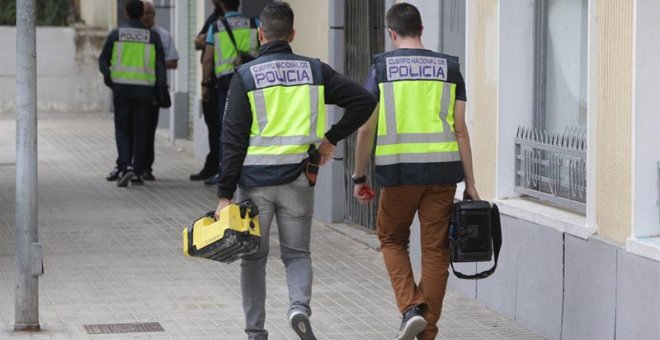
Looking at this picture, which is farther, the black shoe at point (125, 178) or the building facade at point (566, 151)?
the black shoe at point (125, 178)

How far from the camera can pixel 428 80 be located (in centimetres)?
741

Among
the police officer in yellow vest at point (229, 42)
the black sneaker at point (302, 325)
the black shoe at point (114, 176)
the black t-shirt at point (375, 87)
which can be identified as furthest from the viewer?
the black shoe at point (114, 176)

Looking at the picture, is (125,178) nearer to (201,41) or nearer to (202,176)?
(202,176)

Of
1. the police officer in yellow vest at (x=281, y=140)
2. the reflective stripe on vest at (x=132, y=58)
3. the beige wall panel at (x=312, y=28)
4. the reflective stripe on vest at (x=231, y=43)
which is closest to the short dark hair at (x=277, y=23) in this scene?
the police officer in yellow vest at (x=281, y=140)

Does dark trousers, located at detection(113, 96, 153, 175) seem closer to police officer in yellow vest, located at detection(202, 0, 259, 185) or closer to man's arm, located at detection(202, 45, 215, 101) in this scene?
man's arm, located at detection(202, 45, 215, 101)

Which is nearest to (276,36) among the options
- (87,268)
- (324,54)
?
(87,268)

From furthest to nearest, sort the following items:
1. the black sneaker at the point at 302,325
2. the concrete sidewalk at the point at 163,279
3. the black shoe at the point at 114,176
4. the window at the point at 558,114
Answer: the black shoe at the point at 114,176 < the concrete sidewalk at the point at 163,279 < the window at the point at 558,114 < the black sneaker at the point at 302,325

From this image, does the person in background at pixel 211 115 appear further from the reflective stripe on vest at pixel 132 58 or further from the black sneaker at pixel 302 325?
the black sneaker at pixel 302 325

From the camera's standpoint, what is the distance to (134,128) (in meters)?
15.5

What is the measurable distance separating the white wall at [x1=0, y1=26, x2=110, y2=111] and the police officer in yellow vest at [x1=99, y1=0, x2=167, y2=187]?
36.0 feet

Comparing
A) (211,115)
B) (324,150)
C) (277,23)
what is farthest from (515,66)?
(211,115)

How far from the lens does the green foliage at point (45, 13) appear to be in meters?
27.2

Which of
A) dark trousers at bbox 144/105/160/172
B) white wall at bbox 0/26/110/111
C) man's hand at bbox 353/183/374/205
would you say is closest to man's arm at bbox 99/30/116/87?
dark trousers at bbox 144/105/160/172

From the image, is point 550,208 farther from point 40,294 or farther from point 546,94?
point 40,294
